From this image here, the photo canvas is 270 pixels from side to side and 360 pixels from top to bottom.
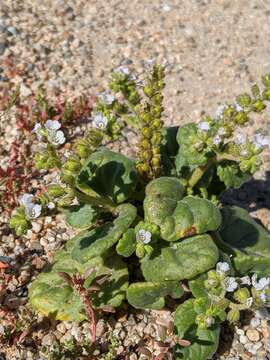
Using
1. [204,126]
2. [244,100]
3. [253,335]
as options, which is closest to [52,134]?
[204,126]

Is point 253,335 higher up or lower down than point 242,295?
lower down

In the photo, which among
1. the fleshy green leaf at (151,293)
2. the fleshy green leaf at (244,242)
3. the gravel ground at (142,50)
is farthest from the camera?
the gravel ground at (142,50)

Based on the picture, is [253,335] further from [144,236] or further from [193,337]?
[144,236]

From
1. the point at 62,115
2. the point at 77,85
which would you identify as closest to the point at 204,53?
the point at 77,85

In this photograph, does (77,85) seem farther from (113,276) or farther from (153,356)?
(153,356)

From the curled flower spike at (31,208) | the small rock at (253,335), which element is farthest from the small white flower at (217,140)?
the small rock at (253,335)

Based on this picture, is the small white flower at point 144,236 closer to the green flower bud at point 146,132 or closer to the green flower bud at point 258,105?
the green flower bud at point 146,132
